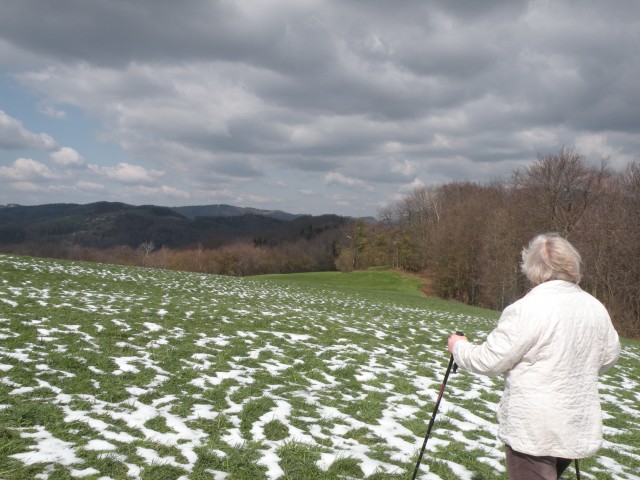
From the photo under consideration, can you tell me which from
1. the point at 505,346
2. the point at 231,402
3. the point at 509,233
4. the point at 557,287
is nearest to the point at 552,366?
the point at 505,346

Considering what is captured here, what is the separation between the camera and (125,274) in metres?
25.2

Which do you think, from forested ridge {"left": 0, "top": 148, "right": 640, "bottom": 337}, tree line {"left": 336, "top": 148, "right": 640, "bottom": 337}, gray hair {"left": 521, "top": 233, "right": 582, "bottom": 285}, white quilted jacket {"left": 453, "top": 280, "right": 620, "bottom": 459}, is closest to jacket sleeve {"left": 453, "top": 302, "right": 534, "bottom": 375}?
white quilted jacket {"left": 453, "top": 280, "right": 620, "bottom": 459}

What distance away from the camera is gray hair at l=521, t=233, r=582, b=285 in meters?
3.42

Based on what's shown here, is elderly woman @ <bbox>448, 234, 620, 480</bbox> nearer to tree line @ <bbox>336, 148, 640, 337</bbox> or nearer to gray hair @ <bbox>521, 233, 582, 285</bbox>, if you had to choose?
gray hair @ <bbox>521, 233, 582, 285</bbox>

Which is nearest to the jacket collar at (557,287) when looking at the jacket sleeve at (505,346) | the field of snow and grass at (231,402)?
the jacket sleeve at (505,346)

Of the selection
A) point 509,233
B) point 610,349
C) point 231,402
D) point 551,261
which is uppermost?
point 509,233

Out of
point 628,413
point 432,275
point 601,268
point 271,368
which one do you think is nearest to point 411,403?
point 271,368

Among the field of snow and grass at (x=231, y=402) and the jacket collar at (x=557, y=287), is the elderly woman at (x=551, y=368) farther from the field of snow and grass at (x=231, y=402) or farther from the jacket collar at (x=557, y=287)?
the field of snow and grass at (x=231, y=402)

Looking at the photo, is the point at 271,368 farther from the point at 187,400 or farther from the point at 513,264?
the point at 513,264

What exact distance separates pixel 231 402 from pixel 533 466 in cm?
484

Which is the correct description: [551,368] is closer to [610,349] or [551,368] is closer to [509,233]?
[610,349]

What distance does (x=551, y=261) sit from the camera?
3.48 m

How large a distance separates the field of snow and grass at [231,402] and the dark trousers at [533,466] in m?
2.17

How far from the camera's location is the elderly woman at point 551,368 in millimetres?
3248
